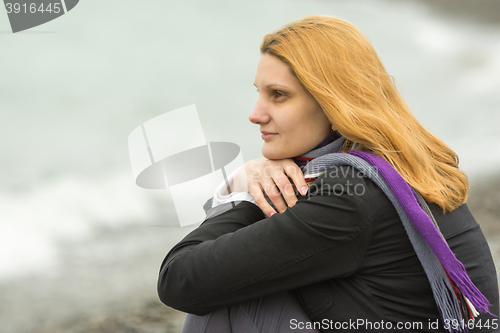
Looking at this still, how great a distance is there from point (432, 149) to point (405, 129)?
0.51 feet

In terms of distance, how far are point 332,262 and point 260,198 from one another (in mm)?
324

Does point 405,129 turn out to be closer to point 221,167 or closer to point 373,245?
point 373,245

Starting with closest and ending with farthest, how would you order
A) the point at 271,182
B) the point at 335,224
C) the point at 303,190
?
1. the point at 335,224
2. the point at 303,190
3. the point at 271,182

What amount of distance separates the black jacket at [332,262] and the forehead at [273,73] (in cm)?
33

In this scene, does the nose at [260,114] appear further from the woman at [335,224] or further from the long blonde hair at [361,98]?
the long blonde hair at [361,98]

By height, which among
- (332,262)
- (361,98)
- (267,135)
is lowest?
(332,262)

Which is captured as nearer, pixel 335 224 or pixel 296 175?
pixel 335 224

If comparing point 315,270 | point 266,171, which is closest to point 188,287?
point 315,270

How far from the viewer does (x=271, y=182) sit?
123cm

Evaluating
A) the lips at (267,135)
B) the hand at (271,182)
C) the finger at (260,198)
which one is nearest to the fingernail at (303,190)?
the hand at (271,182)

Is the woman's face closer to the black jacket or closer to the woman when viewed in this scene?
the woman

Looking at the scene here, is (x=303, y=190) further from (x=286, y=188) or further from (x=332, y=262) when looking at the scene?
(x=332, y=262)

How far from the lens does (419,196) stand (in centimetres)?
103

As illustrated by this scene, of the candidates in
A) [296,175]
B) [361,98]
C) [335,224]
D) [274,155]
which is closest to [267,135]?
[274,155]
